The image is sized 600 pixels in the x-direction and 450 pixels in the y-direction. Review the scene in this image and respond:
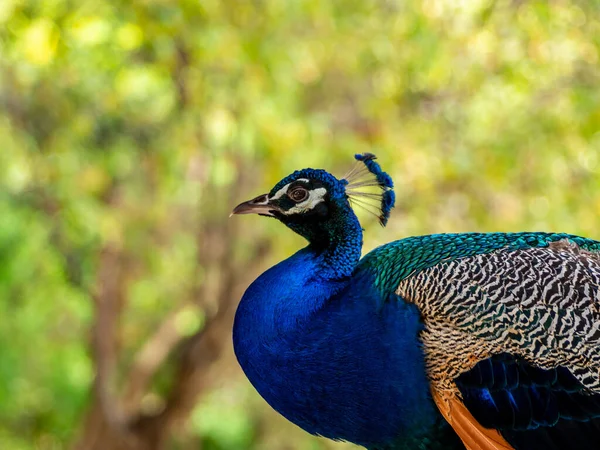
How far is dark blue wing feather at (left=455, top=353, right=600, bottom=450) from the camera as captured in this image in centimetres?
153

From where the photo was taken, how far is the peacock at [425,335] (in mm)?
1534

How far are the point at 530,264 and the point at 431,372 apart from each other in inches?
12.2

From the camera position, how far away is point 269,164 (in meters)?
4.00

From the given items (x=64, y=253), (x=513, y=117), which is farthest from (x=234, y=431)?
(x=513, y=117)

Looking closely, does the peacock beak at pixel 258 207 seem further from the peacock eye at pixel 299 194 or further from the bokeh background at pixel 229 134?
the bokeh background at pixel 229 134

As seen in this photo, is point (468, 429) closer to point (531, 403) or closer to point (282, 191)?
point (531, 403)

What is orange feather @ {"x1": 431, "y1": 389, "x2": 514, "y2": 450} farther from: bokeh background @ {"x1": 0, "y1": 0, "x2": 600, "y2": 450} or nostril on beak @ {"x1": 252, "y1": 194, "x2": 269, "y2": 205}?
bokeh background @ {"x1": 0, "y1": 0, "x2": 600, "y2": 450}

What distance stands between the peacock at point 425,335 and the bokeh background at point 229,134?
4.90 feet

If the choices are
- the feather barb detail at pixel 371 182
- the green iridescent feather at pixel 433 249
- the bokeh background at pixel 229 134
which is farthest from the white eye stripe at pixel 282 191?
the bokeh background at pixel 229 134

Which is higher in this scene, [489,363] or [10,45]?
[10,45]

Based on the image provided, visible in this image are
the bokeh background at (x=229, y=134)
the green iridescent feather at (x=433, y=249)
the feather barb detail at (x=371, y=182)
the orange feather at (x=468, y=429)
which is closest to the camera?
the orange feather at (x=468, y=429)

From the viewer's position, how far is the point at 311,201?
181 cm

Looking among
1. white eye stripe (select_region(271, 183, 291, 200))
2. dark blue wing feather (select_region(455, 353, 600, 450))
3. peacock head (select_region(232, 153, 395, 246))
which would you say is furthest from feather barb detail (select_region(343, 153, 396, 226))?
dark blue wing feather (select_region(455, 353, 600, 450))

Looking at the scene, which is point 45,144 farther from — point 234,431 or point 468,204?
point 234,431
